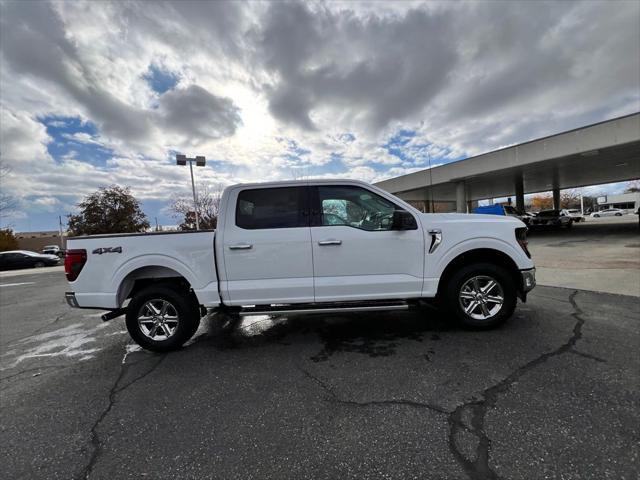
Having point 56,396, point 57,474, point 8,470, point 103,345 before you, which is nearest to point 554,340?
point 57,474

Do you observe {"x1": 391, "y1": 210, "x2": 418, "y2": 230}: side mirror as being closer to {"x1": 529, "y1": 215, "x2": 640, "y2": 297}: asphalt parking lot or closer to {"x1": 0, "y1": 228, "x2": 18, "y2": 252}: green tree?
{"x1": 529, "y1": 215, "x2": 640, "y2": 297}: asphalt parking lot

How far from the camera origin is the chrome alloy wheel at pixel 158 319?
384 cm

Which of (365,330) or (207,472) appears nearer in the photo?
(207,472)

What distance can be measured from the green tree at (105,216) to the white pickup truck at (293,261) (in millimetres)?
35706

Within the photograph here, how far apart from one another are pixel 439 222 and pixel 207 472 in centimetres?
344

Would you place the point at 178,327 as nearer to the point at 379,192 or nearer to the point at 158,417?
the point at 158,417

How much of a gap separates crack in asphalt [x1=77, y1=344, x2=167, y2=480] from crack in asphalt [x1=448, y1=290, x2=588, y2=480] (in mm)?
2430

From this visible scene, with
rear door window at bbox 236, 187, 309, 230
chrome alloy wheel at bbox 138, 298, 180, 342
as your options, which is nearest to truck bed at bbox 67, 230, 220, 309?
chrome alloy wheel at bbox 138, 298, 180, 342

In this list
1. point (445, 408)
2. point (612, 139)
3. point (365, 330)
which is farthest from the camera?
point (612, 139)

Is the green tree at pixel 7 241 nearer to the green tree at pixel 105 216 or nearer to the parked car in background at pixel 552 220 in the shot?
the green tree at pixel 105 216

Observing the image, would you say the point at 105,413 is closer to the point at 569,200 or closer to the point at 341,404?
the point at 341,404

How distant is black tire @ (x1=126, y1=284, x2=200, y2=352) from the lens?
12.4 ft

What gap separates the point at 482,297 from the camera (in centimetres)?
397

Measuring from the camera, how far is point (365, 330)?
4.25 meters
